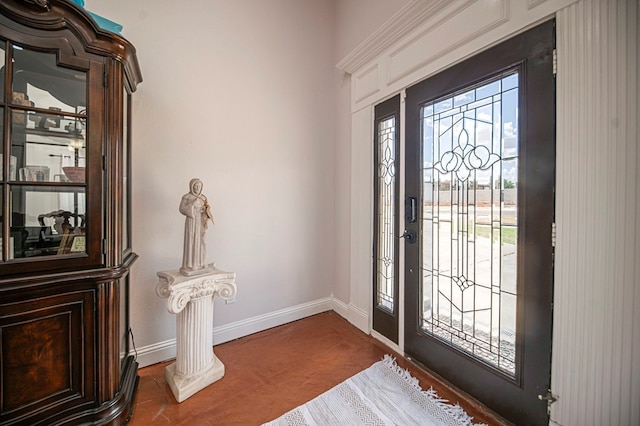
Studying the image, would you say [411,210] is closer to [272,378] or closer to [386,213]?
[386,213]

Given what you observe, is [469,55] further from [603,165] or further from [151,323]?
[151,323]

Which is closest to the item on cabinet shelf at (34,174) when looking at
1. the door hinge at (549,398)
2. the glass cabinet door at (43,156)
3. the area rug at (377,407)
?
the glass cabinet door at (43,156)

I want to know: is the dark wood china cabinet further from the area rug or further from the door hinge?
the door hinge

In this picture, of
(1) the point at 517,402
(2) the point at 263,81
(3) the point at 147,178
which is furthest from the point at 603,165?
(3) the point at 147,178

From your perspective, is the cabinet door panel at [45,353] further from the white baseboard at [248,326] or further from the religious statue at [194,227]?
the white baseboard at [248,326]

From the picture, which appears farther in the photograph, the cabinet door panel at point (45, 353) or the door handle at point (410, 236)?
the door handle at point (410, 236)

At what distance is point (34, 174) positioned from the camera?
1338 mm

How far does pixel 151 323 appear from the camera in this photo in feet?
6.76

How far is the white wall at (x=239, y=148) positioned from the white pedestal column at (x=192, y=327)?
437 mm

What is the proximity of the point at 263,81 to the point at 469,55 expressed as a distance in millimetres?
1742

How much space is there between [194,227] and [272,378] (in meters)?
1.22

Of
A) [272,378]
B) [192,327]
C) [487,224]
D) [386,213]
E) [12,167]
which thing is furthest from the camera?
[386,213]

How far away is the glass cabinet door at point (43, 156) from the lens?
49.1 inches

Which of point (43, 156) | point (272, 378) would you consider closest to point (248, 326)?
point (272, 378)
